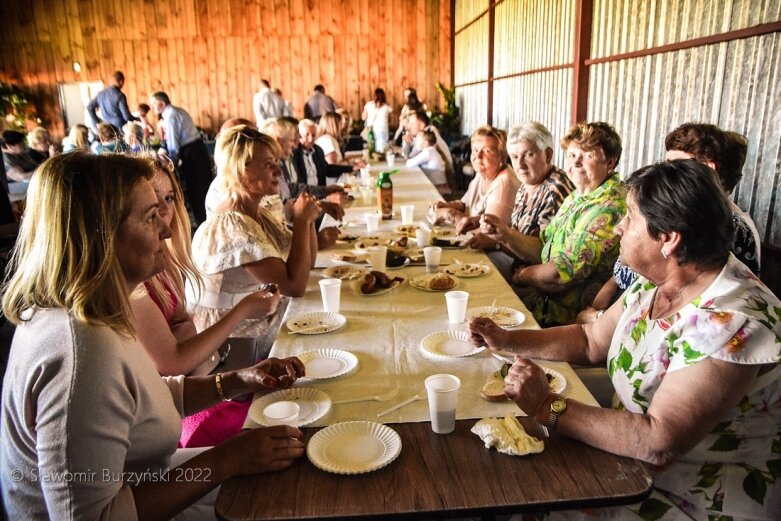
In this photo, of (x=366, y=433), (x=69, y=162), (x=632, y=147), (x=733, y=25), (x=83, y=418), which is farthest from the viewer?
(x=632, y=147)

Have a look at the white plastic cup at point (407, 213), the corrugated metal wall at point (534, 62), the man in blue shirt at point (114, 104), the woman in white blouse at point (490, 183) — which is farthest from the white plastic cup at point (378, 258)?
the man in blue shirt at point (114, 104)

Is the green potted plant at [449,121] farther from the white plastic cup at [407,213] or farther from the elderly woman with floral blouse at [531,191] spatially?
the elderly woman with floral blouse at [531,191]

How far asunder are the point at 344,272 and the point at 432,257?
386mm

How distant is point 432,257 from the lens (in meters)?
2.42

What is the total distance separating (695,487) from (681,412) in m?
0.28

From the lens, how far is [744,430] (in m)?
1.24

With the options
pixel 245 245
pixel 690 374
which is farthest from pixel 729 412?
pixel 245 245

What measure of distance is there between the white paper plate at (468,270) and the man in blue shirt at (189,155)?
507 cm

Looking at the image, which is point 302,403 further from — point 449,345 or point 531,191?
point 531,191

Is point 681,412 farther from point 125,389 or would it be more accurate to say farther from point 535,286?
point 535,286

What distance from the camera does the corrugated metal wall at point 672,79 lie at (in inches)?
93.0

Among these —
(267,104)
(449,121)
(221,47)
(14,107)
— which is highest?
(221,47)

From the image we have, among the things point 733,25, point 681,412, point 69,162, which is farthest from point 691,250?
point 733,25

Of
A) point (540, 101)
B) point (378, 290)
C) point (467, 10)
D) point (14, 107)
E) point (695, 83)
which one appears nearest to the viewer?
point (378, 290)
